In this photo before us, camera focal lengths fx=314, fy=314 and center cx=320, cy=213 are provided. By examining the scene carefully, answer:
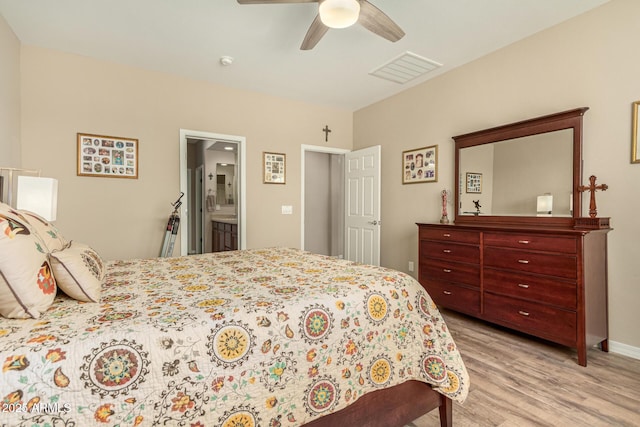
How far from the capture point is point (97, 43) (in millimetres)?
3023

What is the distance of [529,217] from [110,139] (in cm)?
433

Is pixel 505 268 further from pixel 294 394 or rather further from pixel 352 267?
pixel 294 394

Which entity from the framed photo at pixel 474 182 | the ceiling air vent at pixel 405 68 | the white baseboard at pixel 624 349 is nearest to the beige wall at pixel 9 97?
the ceiling air vent at pixel 405 68

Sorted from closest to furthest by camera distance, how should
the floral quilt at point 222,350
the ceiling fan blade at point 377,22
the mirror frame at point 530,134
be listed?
1. the floral quilt at point 222,350
2. the ceiling fan blade at point 377,22
3. the mirror frame at point 530,134

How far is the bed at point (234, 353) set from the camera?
2.79 ft

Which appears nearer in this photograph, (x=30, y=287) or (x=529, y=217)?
(x=30, y=287)

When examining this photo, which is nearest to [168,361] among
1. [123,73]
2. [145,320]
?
[145,320]

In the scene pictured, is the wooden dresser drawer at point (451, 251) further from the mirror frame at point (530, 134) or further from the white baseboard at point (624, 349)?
the white baseboard at point (624, 349)

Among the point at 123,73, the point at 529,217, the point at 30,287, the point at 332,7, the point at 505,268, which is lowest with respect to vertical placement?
the point at 505,268

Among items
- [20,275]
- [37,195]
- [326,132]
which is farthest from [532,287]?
[37,195]

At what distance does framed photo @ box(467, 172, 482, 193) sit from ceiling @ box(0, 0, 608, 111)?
1243 mm

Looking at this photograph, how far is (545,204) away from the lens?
2785 mm

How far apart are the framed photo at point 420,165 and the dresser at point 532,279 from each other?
0.89 m

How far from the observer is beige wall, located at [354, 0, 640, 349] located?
238 centimetres
